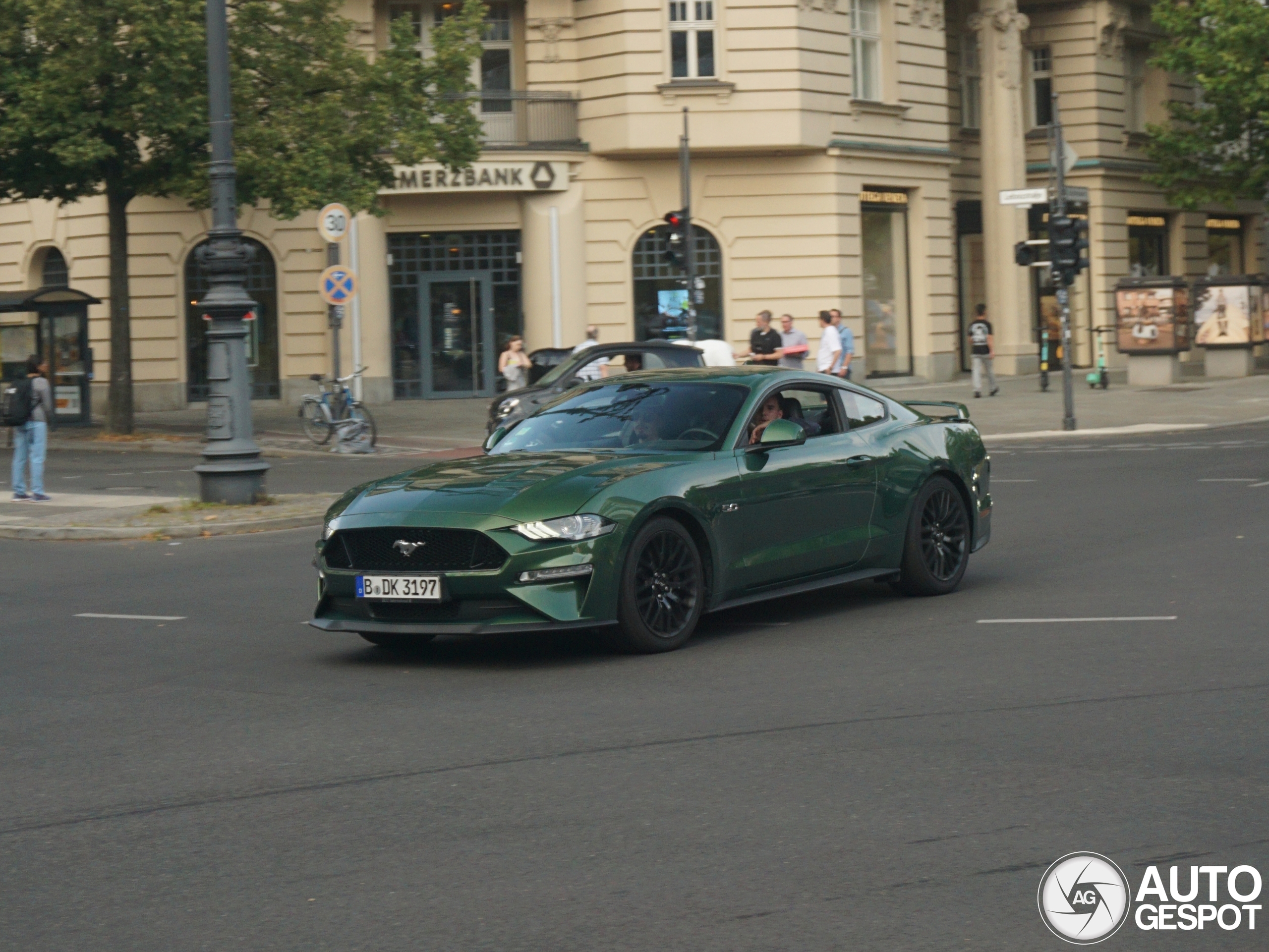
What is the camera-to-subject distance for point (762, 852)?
208 inches

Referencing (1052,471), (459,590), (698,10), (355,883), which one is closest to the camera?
(355,883)

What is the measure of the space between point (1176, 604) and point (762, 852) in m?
5.57

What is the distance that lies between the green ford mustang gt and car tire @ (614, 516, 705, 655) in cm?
1

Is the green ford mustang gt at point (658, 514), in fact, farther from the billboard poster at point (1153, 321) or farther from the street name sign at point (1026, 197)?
the billboard poster at point (1153, 321)

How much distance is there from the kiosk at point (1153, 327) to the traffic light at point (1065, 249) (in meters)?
10.1

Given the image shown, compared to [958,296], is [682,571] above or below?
below

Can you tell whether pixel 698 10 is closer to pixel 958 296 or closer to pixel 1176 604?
pixel 958 296

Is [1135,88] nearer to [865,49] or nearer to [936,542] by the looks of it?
[865,49]

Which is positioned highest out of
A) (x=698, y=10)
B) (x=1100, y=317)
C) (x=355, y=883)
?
(x=698, y=10)

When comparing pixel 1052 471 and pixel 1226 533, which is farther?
pixel 1052 471

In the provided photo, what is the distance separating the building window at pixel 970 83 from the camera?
43094mm

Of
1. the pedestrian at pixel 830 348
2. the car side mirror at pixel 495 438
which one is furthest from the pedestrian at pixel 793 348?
the car side mirror at pixel 495 438

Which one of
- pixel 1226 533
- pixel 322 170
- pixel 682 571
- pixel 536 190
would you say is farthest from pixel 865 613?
pixel 536 190

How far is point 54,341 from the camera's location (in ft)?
106
